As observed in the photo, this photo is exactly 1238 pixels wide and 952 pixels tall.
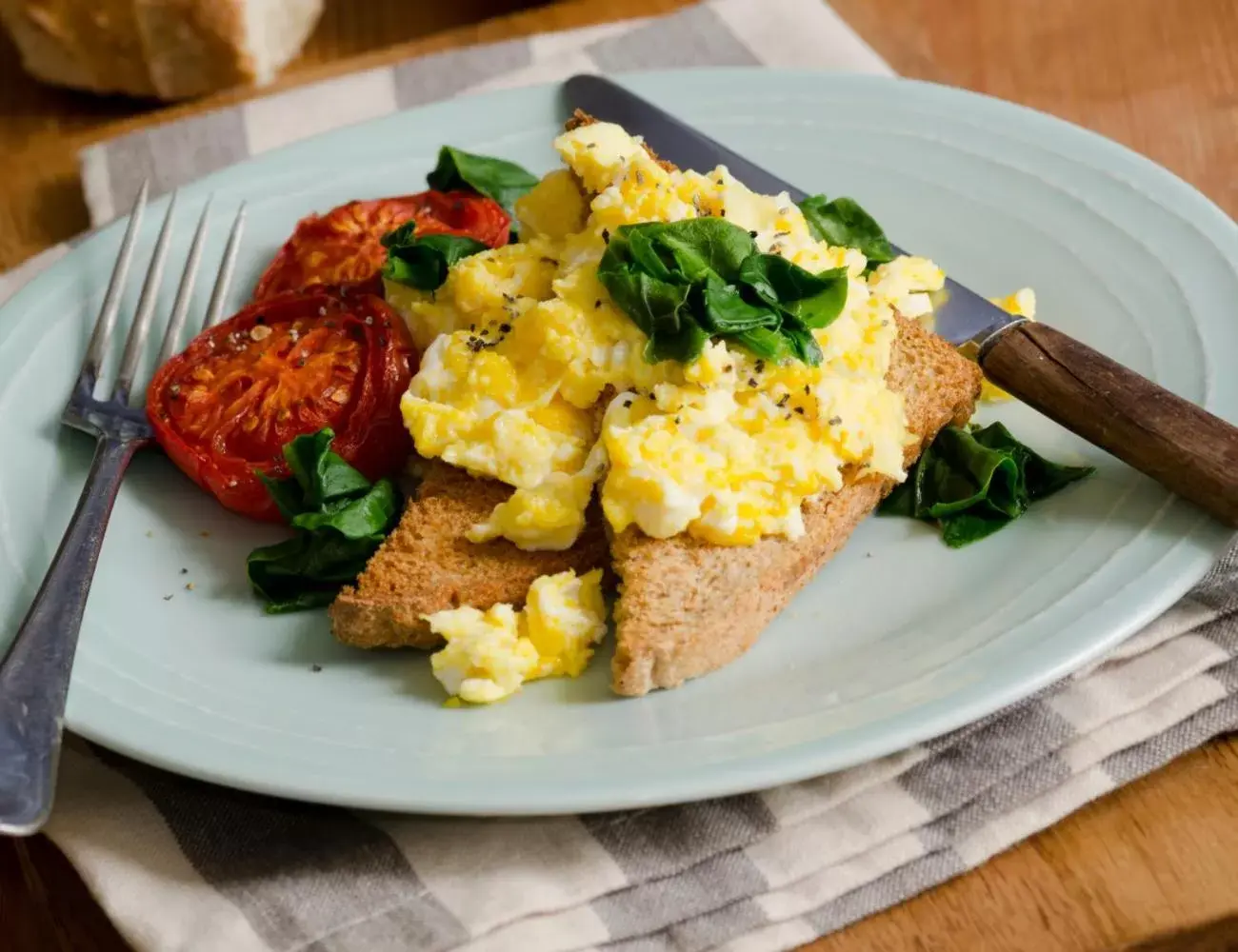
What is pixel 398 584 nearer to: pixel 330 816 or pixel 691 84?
pixel 330 816

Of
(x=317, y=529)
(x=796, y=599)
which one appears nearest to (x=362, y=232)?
(x=317, y=529)

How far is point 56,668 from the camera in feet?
9.59

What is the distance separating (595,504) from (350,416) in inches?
28.0

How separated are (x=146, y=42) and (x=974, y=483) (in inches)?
149

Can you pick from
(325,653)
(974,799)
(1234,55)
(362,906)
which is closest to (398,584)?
(325,653)

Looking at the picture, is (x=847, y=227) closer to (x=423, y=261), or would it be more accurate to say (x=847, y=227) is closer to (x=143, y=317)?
(x=423, y=261)

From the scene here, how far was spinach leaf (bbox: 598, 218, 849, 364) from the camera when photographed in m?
Answer: 3.14

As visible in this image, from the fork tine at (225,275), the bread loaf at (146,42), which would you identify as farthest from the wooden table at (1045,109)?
the fork tine at (225,275)

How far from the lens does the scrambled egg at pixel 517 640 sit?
2957mm

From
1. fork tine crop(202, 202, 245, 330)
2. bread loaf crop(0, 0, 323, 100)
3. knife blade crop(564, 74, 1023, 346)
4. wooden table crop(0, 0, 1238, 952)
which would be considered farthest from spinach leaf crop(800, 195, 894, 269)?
bread loaf crop(0, 0, 323, 100)

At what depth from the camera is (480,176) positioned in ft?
14.6

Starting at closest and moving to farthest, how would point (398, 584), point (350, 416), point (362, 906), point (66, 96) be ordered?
1. point (362, 906)
2. point (398, 584)
3. point (350, 416)
4. point (66, 96)

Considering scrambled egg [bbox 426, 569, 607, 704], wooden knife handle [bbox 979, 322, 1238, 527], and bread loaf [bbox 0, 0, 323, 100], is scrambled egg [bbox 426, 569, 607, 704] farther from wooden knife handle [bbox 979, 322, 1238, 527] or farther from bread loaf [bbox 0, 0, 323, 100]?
bread loaf [bbox 0, 0, 323, 100]

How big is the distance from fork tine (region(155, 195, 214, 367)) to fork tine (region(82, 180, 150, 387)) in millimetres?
151
